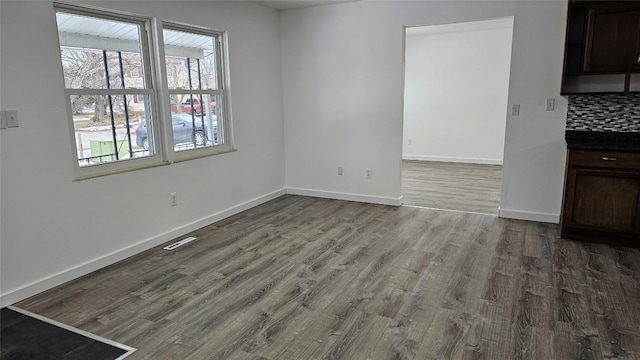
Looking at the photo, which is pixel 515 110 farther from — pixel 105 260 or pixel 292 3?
pixel 105 260

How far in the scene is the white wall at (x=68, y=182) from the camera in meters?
2.66

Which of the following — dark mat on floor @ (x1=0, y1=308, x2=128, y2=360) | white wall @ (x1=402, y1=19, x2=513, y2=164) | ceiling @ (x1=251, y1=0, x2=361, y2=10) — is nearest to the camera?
dark mat on floor @ (x1=0, y1=308, x2=128, y2=360)

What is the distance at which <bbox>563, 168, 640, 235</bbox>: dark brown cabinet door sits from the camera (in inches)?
136

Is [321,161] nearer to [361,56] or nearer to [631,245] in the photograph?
[361,56]

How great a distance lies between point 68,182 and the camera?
3.01 meters

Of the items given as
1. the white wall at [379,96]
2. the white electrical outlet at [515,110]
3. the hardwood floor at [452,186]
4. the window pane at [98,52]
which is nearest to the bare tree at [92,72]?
the window pane at [98,52]

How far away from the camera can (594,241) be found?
3.66 meters

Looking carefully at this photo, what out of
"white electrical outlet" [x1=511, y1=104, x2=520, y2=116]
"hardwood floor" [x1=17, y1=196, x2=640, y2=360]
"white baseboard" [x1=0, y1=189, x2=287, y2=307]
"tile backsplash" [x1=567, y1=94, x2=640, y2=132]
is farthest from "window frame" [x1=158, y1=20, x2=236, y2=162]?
"tile backsplash" [x1=567, y1=94, x2=640, y2=132]

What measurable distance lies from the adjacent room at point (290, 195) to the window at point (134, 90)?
2cm

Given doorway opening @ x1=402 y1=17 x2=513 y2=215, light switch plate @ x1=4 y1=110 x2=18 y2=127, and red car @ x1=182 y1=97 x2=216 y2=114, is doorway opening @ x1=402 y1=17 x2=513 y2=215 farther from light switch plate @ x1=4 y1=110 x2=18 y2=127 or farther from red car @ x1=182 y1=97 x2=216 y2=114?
light switch plate @ x1=4 y1=110 x2=18 y2=127

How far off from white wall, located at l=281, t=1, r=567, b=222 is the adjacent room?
20 mm

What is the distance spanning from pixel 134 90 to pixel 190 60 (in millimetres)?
823

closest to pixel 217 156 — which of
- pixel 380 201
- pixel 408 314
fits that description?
pixel 380 201

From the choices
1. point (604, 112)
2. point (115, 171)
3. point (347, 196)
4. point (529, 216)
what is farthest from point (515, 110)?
point (115, 171)
